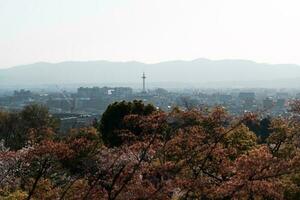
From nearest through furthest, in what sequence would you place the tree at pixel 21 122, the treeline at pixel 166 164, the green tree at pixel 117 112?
the treeline at pixel 166 164 < the green tree at pixel 117 112 < the tree at pixel 21 122

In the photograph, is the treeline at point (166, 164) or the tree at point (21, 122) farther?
the tree at point (21, 122)

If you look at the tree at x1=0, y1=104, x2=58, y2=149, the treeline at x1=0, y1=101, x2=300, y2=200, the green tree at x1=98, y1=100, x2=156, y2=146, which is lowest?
the tree at x1=0, y1=104, x2=58, y2=149

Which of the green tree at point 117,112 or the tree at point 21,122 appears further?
the tree at point 21,122

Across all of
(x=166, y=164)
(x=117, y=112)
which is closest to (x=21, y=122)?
(x=117, y=112)

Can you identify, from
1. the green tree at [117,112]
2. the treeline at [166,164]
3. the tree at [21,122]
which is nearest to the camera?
the treeline at [166,164]

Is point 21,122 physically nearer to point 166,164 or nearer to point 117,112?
point 117,112

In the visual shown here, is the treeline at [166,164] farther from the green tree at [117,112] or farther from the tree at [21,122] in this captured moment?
the tree at [21,122]

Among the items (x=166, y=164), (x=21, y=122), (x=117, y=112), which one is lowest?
(x=21, y=122)

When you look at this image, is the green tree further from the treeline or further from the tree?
the treeline

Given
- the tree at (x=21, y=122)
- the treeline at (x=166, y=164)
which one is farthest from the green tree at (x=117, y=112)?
the treeline at (x=166, y=164)

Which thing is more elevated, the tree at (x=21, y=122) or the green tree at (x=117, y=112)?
the green tree at (x=117, y=112)

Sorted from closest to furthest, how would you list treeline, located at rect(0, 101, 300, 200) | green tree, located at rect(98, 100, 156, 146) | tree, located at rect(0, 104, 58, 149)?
treeline, located at rect(0, 101, 300, 200) < green tree, located at rect(98, 100, 156, 146) < tree, located at rect(0, 104, 58, 149)

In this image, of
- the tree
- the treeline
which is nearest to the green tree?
the tree

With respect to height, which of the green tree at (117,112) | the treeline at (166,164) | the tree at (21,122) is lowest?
the tree at (21,122)
